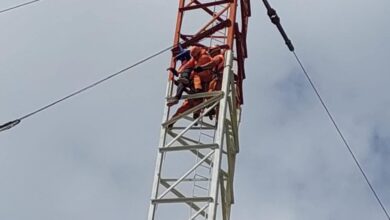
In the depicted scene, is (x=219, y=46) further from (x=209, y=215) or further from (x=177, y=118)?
(x=209, y=215)

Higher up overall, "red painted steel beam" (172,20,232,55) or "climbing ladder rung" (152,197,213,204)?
"red painted steel beam" (172,20,232,55)

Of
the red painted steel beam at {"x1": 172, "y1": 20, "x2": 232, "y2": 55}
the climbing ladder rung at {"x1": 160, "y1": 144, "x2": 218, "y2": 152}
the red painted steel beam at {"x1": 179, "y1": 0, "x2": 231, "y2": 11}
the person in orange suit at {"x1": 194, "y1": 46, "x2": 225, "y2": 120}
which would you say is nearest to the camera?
the climbing ladder rung at {"x1": 160, "y1": 144, "x2": 218, "y2": 152}

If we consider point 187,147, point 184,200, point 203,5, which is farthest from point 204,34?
point 184,200

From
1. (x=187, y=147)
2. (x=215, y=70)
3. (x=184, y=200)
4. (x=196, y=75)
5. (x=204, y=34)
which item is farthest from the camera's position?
(x=204, y=34)

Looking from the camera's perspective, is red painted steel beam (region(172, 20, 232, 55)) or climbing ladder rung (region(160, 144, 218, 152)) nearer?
climbing ladder rung (region(160, 144, 218, 152))

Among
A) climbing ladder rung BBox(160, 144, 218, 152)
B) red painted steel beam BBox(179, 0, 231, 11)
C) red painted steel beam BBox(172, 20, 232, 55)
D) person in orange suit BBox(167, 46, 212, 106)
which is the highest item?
red painted steel beam BBox(179, 0, 231, 11)

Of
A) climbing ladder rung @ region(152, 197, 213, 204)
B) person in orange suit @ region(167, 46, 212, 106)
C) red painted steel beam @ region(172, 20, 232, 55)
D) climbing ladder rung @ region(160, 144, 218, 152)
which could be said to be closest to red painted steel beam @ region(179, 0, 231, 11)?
red painted steel beam @ region(172, 20, 232, 55)

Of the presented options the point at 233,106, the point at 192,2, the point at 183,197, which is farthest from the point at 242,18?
the point at 183,197

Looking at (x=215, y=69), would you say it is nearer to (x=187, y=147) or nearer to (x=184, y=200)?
(x=187, y=147)

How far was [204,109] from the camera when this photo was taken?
943 inches

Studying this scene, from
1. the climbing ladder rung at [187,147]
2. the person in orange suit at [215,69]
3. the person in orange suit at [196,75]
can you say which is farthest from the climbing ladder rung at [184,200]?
the person in orange suit at [215,69]

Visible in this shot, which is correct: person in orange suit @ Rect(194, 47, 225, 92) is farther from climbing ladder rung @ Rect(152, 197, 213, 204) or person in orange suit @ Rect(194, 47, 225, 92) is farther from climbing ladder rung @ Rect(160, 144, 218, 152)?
climbing ladder rung @ Rect(152, 197, 213, 204)

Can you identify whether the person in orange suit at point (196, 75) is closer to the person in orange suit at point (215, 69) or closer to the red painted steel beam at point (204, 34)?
the person in orange suit at point (215, 69)

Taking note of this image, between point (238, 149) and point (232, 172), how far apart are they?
0.79 metres
